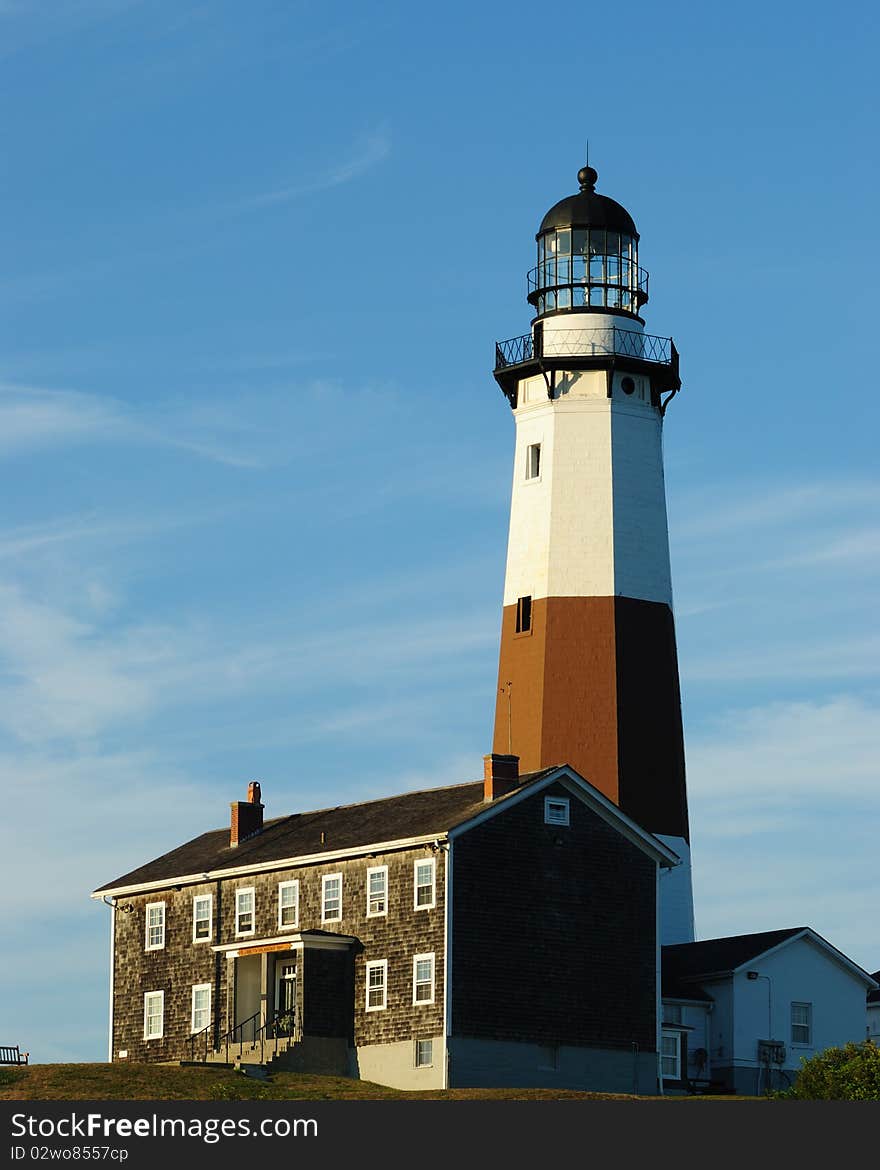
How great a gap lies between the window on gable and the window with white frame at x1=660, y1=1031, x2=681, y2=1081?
796cm

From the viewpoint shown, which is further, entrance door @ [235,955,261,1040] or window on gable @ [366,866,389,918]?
entrance door @ [235,955,261,1040]

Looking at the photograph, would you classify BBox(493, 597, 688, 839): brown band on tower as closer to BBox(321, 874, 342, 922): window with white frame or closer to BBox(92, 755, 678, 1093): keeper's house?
BBox(92, 755, 678, 1093): keeper's house

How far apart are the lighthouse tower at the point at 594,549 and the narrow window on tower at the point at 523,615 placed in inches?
2.7

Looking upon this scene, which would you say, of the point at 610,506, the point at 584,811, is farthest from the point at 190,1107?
the point at 610,506

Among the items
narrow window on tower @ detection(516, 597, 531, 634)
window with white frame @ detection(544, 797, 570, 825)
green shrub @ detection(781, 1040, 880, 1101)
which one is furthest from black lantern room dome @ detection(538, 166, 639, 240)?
green shrub @ detection(781, 1040, 880, 1101)

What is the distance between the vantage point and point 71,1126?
2094 inches

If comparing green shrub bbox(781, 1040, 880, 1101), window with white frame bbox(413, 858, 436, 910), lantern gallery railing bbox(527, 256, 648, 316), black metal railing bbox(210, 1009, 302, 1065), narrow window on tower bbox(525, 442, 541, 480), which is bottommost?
green shrub bbox(781, 1040, 880, 1101)

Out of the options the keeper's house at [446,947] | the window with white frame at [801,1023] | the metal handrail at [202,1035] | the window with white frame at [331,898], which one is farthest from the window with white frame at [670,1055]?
the metal handrail at [202,1035]

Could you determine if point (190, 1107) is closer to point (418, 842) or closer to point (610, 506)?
point (418, 842)

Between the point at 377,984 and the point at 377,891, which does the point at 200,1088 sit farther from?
the point at 377,891

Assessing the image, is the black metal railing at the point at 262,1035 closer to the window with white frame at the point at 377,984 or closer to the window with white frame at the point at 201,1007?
the window with white frame at the point at 201,1007

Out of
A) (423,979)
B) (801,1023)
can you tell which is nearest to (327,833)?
(423,979)

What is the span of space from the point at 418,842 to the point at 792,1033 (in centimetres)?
1258

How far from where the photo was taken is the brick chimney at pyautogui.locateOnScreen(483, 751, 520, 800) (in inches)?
2778
